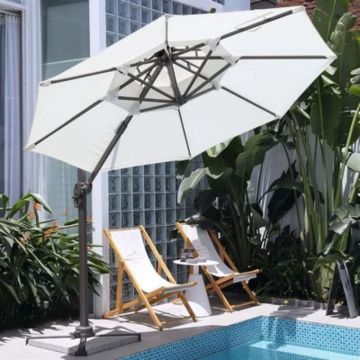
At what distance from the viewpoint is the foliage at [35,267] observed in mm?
6609

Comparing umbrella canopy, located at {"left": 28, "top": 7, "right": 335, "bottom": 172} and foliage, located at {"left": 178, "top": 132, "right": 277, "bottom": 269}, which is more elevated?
umbrella canopy, located at {"left": 28, "top": 7, "right": 335, "bottom": 172}

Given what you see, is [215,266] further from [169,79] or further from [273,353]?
[169,79]

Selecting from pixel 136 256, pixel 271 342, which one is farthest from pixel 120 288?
pixel 271 342

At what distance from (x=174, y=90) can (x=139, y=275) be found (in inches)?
87.2

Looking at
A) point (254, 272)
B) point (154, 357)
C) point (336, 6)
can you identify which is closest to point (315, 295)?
point (254, 272)

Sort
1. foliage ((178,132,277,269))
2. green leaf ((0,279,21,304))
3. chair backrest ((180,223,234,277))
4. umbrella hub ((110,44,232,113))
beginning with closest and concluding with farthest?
umbrella hub ((110,44,232,113)), green leaf ((0,279,21,304)), chair backrest ((180,223,234,277)), foliage ((178,132,277,269))

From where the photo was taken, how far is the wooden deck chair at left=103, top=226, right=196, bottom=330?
689 centimetres

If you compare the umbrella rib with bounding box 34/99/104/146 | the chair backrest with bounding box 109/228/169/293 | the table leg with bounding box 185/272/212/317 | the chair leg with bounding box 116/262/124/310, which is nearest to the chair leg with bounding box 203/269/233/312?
the table leg with bounding box 185/272/212/317

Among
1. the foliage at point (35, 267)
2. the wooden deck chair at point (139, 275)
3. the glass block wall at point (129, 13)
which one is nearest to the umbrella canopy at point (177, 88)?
the foliage at point (35, 267)

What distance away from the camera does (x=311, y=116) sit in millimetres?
7664

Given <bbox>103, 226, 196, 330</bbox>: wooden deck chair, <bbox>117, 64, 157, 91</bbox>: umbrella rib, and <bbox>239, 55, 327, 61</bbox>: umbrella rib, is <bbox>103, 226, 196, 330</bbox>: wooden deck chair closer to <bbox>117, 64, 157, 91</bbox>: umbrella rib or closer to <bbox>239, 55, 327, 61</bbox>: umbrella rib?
<bbox>117, 64, 157, 91</bbox>: umbrella rib

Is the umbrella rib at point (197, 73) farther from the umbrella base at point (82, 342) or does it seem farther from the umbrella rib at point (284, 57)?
the umbrella base at point (82, 342)

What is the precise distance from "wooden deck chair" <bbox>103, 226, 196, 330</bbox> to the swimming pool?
558mm

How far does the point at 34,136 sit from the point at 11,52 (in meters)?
2.45
